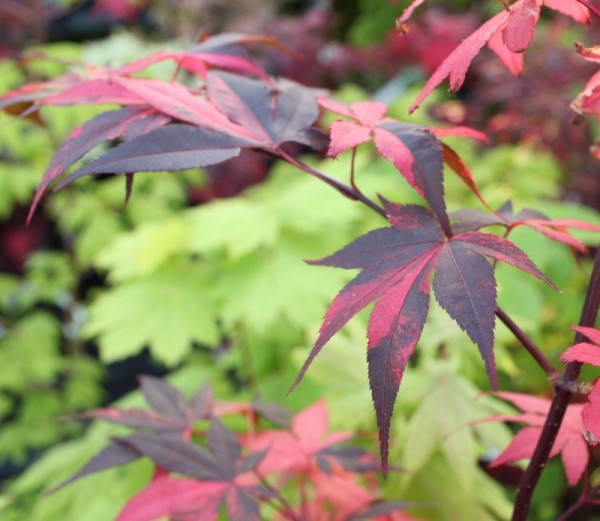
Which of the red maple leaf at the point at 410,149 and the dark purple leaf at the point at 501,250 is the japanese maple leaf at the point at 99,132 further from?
the dark purple leaf at the point at 501,250

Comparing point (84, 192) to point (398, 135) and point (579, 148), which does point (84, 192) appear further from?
point (398, 135)

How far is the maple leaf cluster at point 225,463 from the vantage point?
0.60 m

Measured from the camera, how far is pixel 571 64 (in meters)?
1.99

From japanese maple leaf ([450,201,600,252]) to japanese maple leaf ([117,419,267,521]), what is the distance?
0.30 m

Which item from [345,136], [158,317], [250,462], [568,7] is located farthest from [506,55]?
[158,317]

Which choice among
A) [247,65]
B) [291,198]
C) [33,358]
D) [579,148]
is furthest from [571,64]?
[33,358]

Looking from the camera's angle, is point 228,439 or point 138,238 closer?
point 228,439

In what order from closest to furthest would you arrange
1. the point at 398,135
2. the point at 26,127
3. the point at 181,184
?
the point at 398,135, the point at 26,127, the point at 181,184

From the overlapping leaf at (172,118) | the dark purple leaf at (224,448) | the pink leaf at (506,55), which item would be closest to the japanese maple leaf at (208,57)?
the overlapping leaf at (172,118)

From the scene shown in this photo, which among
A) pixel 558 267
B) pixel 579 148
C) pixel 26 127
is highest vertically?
pixel 579 148

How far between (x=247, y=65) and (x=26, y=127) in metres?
2.00

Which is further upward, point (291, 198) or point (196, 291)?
point (291, 198)

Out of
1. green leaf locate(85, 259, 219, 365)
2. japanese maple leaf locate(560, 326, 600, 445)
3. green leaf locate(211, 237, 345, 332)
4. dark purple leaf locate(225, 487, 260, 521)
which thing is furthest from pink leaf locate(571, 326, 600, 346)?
green leaf locate(85, 259, 219, 365)

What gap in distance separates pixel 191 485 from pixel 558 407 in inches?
13.7
